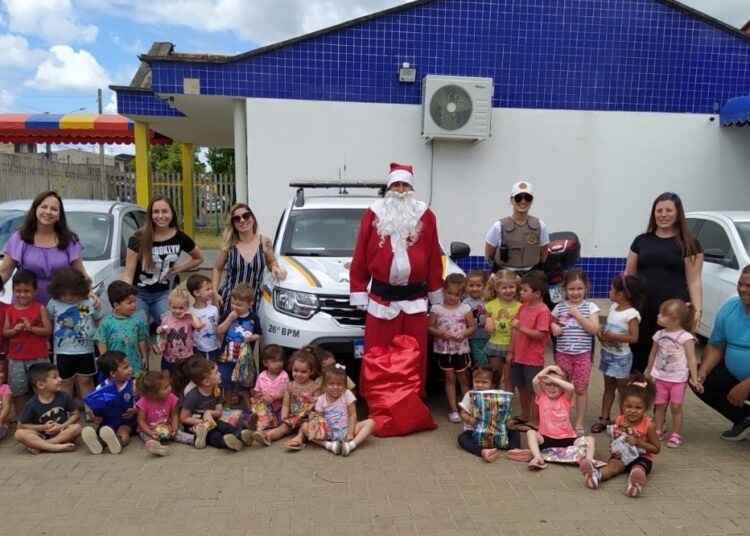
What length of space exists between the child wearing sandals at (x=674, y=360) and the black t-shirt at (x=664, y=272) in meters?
0.23

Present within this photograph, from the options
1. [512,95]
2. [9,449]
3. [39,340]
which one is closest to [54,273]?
[39,340]

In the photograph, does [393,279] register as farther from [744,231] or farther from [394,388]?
[744,231]

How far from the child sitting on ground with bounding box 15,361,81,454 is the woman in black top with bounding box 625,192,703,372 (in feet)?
14.3

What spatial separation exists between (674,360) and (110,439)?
13.3ft

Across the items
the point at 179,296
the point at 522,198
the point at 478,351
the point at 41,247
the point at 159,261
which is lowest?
the point at 478,351

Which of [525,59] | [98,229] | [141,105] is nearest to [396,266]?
[98,229]

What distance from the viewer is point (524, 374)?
182 inches

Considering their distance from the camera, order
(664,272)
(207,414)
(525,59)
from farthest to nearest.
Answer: (525,59), (664,272), (207,414)

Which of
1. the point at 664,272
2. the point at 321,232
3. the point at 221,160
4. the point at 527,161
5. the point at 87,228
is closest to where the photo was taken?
the point at 664,272

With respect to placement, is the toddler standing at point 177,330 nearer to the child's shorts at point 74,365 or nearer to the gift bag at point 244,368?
the gift bag at point 244,368

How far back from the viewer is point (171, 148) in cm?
3475

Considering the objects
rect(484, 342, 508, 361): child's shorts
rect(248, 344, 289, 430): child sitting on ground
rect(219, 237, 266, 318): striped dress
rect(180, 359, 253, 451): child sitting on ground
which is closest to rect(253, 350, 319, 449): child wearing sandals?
rect(248, 344, 289, 430): child sitting on ground

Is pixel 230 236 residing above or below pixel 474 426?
above

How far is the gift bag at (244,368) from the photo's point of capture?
4.75 metres
